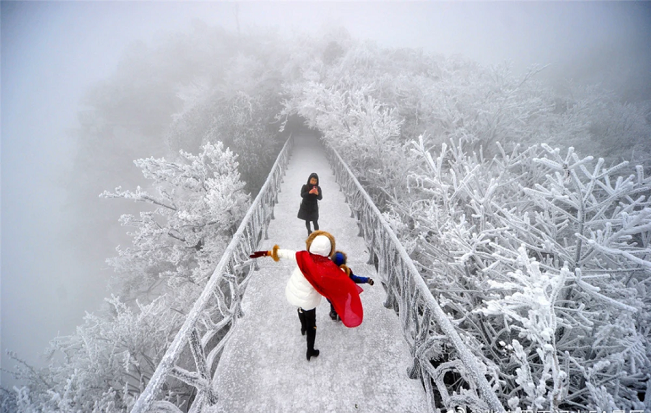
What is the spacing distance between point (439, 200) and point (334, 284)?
281 centimetres

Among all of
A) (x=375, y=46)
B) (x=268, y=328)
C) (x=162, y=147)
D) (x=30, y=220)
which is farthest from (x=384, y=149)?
(x=30, y=220)

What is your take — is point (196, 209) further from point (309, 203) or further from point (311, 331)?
point (311, 331)

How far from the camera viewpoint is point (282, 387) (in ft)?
8.84

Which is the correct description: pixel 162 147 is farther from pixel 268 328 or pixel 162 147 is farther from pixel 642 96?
pixel 642 96

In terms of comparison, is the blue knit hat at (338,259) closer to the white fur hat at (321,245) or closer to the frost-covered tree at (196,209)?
the white fur hat at (321,245)

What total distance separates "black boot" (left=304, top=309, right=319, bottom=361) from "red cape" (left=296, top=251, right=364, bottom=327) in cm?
44

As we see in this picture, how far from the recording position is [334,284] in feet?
8.14

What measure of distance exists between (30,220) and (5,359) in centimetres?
2332

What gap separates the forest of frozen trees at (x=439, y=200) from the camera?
2.30 m

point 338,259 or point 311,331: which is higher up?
point 338,259

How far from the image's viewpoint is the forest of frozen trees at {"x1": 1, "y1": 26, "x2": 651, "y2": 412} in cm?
230

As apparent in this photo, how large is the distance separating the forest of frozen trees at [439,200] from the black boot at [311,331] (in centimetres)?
155

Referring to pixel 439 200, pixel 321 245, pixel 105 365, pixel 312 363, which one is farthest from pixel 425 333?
pixel 105 365

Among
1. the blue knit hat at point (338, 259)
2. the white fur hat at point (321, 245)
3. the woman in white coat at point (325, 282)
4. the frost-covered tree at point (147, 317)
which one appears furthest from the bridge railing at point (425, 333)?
the frost-covered tree at point (147, 317)
